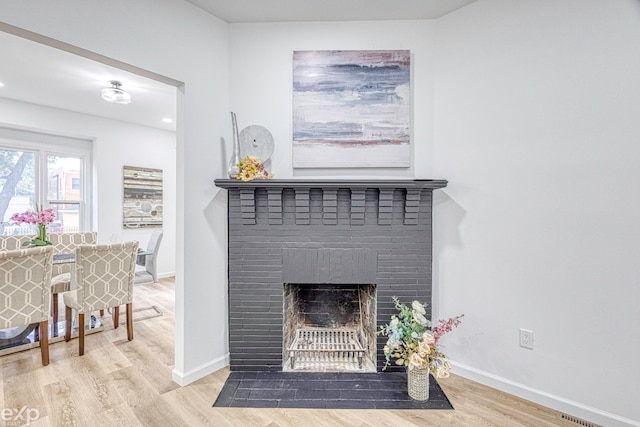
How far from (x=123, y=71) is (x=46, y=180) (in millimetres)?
2536

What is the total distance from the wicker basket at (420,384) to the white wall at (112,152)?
362cm

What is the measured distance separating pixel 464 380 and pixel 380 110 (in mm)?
2068

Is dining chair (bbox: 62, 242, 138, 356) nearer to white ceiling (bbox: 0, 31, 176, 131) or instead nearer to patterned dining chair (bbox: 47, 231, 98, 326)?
patterned dining chair (bbox: 47, 231, 98, 326)

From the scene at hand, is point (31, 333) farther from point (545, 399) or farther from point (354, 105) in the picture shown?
point (545, 399)

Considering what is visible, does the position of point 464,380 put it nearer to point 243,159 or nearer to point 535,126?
point 535,126

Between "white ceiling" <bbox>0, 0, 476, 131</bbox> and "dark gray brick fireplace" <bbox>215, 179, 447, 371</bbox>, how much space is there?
4.37 ft

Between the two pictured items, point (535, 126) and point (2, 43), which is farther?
point (2, 43)

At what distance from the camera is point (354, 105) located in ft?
7.11

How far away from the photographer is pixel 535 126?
5.89 feet

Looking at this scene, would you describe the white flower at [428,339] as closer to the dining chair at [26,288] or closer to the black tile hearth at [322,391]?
the black tile hearth at [322,391]

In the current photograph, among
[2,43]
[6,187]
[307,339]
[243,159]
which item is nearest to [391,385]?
[307,339]

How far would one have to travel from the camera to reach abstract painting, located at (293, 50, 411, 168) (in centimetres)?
215

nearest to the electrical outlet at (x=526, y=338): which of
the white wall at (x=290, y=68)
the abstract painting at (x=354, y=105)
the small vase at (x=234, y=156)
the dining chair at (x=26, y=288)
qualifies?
the white wall at (x=290, y=68)

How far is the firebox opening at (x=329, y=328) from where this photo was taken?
2156 millimetres
